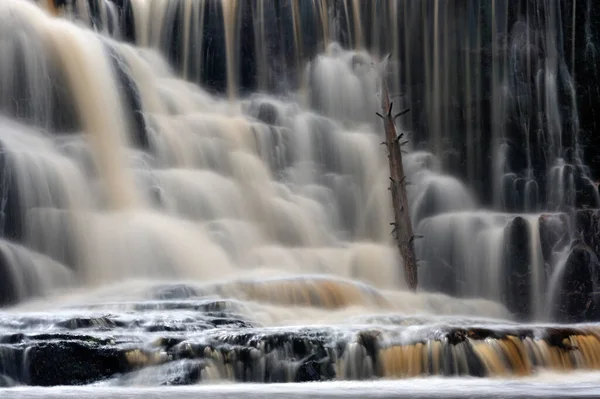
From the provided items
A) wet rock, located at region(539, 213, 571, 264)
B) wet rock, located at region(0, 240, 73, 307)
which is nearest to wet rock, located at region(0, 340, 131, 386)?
wet rock, located at region(0, 240, 73, 307)

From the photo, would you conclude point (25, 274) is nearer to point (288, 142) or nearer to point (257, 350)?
point (257, 350)

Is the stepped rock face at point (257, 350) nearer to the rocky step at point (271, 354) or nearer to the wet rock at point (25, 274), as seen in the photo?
the rocky step at point (271, 354)

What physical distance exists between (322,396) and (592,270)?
8.28 meters

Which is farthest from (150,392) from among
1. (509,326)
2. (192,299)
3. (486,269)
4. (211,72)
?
(211,72)

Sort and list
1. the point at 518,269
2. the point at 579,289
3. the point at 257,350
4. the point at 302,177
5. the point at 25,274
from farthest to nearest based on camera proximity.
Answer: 1. the point at 302,177
2. the point at 518,269
3. the point at 579,289
4. the point at 25,274
5. the point at 257,350

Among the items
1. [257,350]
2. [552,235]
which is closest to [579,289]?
[552,235]

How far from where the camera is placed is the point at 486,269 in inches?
721

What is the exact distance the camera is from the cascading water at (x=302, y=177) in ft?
47.7

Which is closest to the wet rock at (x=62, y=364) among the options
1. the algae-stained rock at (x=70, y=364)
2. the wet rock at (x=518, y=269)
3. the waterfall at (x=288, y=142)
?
the algae-stained rock at (x=70, y=364)

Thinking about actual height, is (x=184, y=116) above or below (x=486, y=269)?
above

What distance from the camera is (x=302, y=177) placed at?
20.9m

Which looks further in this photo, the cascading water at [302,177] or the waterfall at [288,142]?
the waterfall at [288,142]

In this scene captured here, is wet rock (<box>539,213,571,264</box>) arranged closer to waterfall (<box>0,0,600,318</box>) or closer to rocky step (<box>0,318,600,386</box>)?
waterfall (<box>0,0,600,318</box>)

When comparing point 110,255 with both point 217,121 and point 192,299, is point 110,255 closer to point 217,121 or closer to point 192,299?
point 192,299
